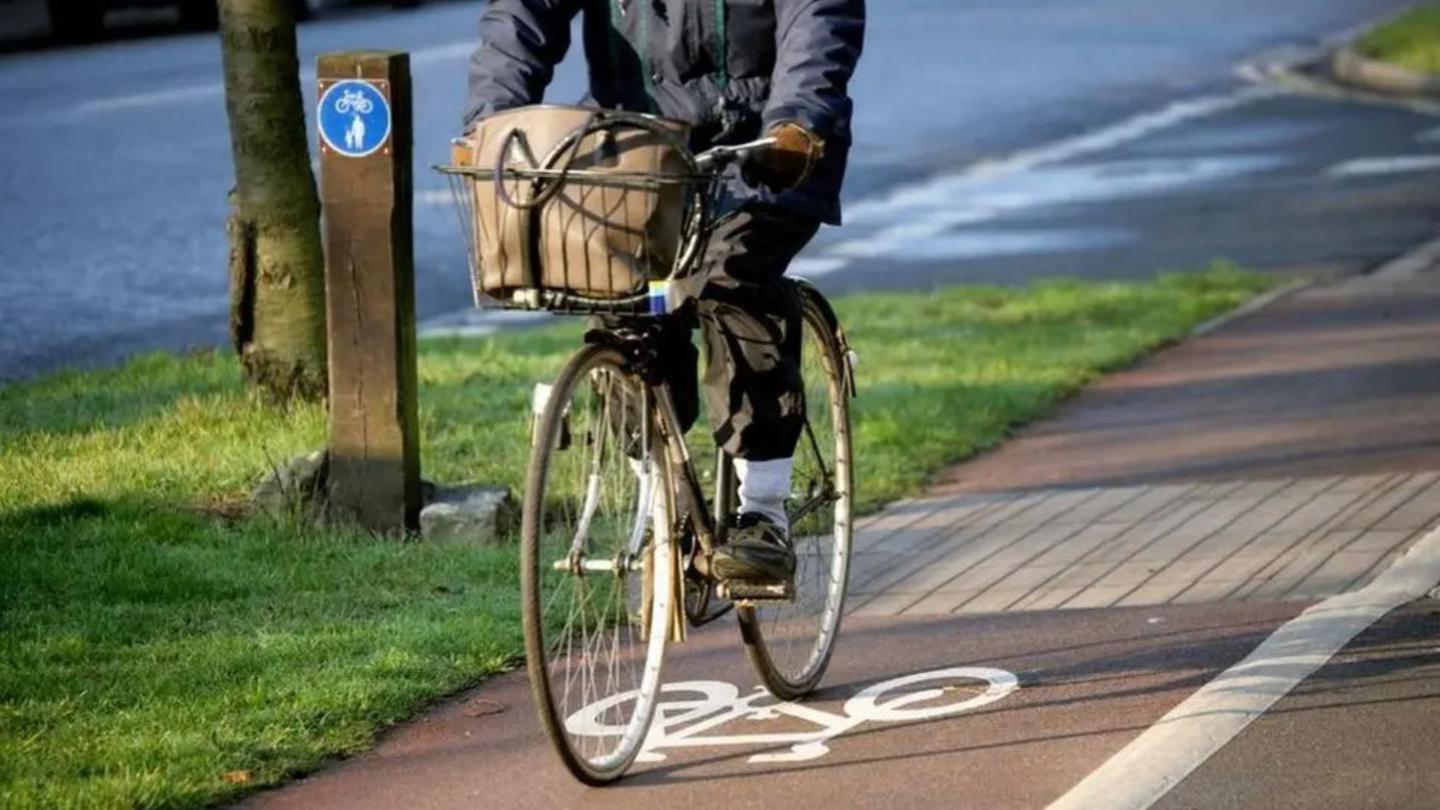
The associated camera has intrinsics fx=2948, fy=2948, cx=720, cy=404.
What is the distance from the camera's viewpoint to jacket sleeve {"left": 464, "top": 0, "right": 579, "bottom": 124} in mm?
5414

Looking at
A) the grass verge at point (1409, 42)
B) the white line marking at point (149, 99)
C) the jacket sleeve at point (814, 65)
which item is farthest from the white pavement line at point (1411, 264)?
the white line marking at point (149, 99)

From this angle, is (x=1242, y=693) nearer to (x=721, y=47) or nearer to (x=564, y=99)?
(x=721, y=47)

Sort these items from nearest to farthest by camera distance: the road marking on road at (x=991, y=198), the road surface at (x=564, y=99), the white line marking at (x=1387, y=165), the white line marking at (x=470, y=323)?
the white line marking at (x=470, y=323) → the road surface at (x=564, y=99) → the road marking on road at (x=991, y=198) → the white line marking at (x=1387, y=165)

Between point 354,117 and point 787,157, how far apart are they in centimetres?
237

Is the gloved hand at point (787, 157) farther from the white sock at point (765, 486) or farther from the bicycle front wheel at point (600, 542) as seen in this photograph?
the white sock at point (765, 486)

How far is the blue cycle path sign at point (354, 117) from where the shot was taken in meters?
7.39

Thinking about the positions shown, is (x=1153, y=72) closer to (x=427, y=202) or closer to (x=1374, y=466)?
(x=427, y=202)

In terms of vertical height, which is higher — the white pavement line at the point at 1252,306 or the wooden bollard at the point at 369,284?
the wooden bollard at the point at 369,284

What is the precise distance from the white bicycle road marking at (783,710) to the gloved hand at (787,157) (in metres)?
1.05

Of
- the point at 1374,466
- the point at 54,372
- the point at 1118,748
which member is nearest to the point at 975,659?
the point at 1118,748

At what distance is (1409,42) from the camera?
24.0 meters

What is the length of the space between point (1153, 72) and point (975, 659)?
1844cm

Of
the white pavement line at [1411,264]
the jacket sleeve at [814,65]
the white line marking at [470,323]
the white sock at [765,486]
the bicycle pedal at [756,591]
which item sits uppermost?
the jacket sleeve at [814,65]

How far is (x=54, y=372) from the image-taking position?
10648mm
